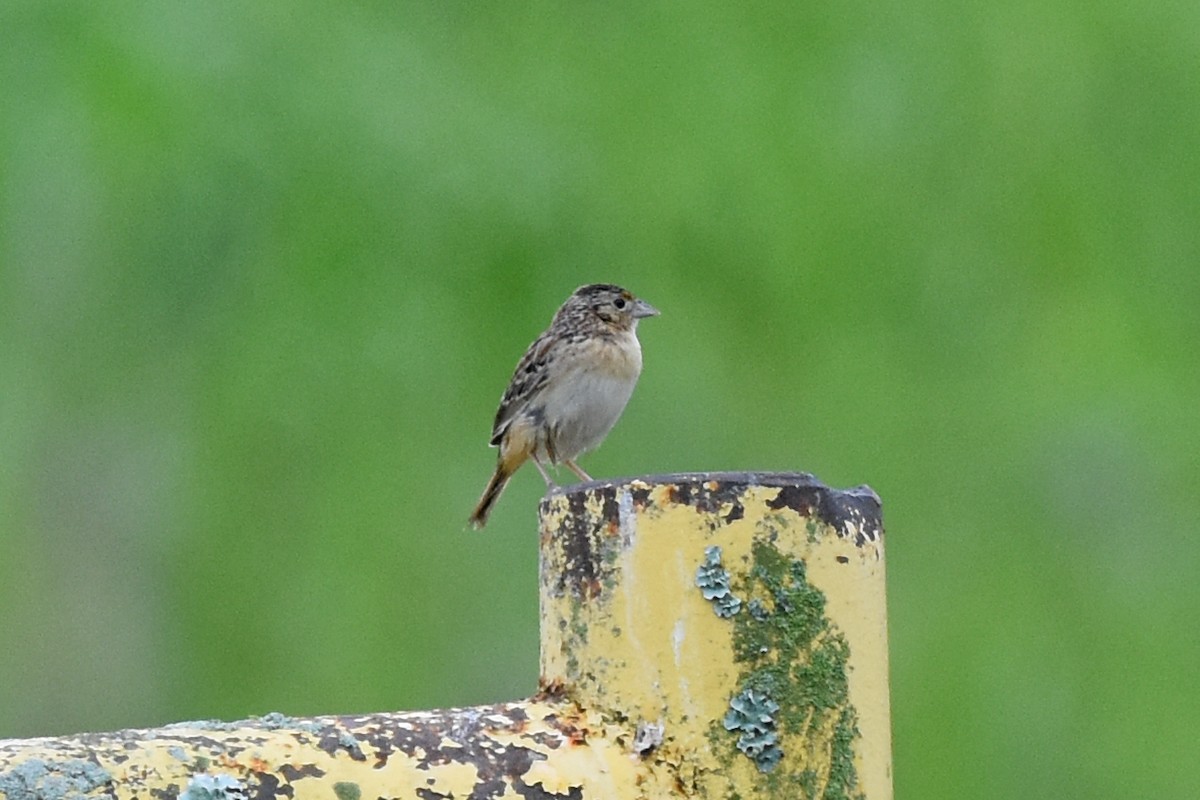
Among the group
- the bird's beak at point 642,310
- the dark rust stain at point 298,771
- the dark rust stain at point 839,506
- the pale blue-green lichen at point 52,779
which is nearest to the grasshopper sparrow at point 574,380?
the bird's beak at point 642,310

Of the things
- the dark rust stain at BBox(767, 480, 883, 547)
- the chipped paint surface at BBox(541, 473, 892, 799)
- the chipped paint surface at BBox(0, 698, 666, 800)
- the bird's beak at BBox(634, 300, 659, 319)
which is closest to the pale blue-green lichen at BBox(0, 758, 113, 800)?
the chipped paint surface at BBox(0, 698, 666, 800)

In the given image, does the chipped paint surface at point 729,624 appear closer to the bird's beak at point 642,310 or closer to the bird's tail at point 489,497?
the bird's beak at point 642,310

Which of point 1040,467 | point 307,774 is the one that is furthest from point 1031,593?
point 307,774

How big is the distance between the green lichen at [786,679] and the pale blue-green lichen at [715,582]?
0.04 ft

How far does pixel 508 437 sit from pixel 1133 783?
2.70m

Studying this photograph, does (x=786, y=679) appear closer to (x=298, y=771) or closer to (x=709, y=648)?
(x=709, y=648)

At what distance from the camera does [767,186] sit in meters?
7.23

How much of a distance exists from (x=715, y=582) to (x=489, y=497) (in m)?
5.17

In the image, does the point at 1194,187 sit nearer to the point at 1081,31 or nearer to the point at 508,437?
the point at 1081,31

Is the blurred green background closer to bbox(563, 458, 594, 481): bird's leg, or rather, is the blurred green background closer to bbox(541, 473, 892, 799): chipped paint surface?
bbox(563, 458, 594, 481): bird's leg

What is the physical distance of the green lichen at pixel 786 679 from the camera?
2.21 m

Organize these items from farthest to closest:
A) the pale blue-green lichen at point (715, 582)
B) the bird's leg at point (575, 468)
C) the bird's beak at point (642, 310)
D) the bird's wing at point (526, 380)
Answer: the bird's leg at point (575, 468), the bird's wing at point (526, 380), the bird's beak at point (642, 310), the pale blue-green lichen at point (715, 582)

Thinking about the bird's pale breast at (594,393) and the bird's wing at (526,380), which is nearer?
the bird's pale breast at (594,393)

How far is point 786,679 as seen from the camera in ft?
7.29
